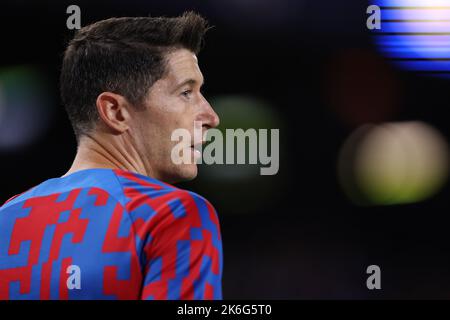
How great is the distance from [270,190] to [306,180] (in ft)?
0.57

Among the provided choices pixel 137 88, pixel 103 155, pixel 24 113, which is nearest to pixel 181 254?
pixel 103 155

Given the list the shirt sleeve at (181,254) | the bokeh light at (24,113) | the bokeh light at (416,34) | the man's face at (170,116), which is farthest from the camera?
the bokeh light at (24,113)

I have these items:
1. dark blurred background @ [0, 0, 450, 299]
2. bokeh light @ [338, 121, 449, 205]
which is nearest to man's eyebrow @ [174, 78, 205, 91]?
dark blurred background @ [0, 0, 450, 299]

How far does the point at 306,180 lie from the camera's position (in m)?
3.16

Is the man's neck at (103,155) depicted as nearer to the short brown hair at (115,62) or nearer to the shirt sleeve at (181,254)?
the short brown hair at (115,62)

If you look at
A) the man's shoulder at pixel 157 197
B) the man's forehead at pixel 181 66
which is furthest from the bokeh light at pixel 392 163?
the man's shoulder at pixel 157 197

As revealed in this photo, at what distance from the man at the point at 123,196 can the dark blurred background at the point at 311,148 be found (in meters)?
1.38

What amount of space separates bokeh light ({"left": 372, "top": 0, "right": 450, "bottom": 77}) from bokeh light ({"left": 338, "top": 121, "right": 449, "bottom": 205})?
12.3 inches

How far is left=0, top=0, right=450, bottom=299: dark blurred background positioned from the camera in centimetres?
293

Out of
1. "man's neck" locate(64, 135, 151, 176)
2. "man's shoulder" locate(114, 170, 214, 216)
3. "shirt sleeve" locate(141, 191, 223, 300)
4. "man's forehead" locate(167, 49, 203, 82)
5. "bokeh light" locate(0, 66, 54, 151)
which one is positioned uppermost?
"bokeh light" locate(0, 66, 54, 151)

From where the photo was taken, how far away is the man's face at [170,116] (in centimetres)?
149

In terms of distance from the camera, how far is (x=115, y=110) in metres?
1.47

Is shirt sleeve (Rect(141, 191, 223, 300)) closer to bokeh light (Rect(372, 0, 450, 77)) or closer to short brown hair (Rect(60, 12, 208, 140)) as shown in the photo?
short brown hair (Rect(60, 12, 208, 140))
